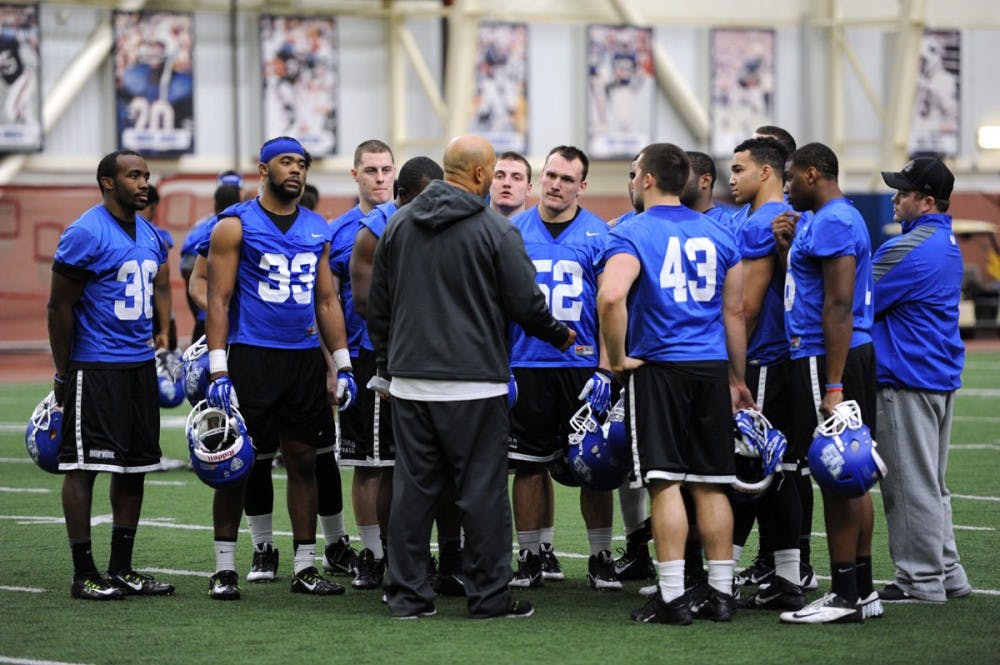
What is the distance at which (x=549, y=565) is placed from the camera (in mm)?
8875

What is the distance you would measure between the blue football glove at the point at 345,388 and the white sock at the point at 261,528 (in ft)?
2.75

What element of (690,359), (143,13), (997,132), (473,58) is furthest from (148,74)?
(690,359)

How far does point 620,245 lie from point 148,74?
79.7 ft

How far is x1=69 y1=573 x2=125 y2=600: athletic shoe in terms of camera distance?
326 inches

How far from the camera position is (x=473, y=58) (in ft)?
105

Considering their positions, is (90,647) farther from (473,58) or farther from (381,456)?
(473,58)

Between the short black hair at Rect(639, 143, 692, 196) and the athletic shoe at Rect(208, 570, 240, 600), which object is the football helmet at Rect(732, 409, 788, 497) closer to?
the short black hair at Rect(639, 143, 692, 196)

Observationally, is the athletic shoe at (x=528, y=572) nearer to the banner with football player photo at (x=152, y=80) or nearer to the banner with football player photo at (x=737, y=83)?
the banner with football player photo at (x=152, y=80)

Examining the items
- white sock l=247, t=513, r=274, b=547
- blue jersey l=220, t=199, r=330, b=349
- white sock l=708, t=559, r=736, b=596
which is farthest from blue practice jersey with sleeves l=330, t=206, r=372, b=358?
white sock l=708, t=559, r=736, b=596

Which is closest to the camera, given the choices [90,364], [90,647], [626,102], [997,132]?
[90,647]

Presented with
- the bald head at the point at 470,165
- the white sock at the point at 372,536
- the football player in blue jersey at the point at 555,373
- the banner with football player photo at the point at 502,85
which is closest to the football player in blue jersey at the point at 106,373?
the white sock at the point at 372,536

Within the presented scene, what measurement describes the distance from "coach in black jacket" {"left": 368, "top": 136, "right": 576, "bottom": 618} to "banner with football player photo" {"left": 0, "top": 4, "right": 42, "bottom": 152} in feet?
75.2

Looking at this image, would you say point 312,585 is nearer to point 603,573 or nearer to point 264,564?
point 264,564

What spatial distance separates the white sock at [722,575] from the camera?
7594mm
